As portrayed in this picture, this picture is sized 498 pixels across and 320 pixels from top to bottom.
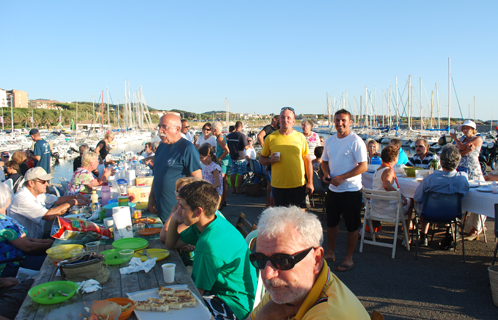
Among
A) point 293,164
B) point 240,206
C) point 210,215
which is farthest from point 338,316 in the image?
point 240,206

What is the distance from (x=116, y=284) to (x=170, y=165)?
78.7 inches

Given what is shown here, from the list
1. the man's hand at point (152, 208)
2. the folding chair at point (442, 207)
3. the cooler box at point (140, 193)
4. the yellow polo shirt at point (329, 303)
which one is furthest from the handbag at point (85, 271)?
the folding chair at point (442, 207)

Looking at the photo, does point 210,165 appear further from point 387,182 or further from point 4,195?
point 4,195

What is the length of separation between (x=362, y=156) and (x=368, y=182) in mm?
2447

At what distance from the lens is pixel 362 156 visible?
4348 mm

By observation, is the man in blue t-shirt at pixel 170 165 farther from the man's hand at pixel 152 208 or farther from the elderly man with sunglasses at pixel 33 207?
the elderly man with sunglasses at pixel 33 207

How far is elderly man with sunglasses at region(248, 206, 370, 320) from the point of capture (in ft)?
4.53

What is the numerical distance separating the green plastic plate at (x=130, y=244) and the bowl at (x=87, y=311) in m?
0.91

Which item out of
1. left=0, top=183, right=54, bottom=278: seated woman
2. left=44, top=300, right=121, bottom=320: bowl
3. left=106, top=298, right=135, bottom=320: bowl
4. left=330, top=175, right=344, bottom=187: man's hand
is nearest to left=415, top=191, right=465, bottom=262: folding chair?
left=330, top=175, right=344, bottom=187: man's hand

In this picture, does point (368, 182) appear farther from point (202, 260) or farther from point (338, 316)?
point (338, 316)

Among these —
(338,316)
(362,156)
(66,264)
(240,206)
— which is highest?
(362,156)

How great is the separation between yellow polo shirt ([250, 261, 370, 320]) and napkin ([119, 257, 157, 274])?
138 cm

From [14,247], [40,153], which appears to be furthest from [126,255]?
[40,153]

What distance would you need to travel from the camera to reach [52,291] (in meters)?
2.01
